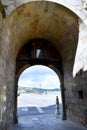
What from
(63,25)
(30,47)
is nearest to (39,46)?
(30,47)

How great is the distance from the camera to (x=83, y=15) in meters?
4.45

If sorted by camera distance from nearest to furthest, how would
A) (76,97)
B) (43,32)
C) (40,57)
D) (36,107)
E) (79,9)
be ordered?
(79,9) < (76,97) < (43,32) < (40,57) < (36,107)

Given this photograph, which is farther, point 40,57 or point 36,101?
point 36,101

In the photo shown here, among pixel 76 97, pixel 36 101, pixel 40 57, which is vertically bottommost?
pixel 36 101

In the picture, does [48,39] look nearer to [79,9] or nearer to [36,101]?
[79,9]

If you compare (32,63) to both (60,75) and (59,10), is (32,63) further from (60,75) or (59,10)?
(59,10)

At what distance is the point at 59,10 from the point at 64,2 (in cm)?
27

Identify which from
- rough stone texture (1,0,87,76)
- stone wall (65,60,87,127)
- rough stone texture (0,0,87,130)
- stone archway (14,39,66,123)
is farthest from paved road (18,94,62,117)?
rough stone texture (1,0,87,76)

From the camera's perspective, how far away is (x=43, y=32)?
6.41 m

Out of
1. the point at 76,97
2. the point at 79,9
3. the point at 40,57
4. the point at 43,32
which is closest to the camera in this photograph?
the point at 79,9

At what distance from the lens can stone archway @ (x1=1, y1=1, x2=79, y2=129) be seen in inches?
172

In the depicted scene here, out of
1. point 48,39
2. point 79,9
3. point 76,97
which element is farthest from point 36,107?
point 79,9

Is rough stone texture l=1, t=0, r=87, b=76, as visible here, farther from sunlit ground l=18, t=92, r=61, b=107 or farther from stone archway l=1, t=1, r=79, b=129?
sunlit ground l=18, t=92, r=61, b=107

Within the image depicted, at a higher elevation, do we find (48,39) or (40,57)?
(48,39)
